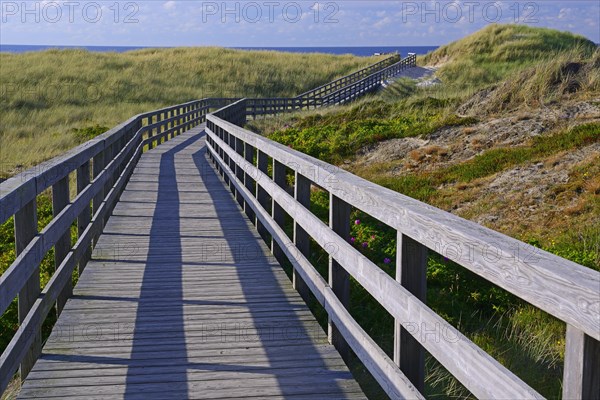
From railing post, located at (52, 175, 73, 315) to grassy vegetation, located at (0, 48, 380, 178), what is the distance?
17.5 m

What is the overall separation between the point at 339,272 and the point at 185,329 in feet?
3.96

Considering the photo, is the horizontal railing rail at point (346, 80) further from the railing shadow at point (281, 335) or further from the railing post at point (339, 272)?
the railing post at point (339, 272)

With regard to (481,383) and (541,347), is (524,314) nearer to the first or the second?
(541,347)

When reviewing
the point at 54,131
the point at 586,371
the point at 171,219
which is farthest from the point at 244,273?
the point at 54,131

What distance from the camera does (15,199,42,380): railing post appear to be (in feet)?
14.1

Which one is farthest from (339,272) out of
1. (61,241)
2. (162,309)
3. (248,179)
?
(248,179)

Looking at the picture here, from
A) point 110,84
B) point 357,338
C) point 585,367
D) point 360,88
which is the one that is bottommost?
point 357,338

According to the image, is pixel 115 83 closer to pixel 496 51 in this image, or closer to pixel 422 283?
pixel 496 51

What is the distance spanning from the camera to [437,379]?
15.5 ft

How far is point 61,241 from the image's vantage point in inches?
226

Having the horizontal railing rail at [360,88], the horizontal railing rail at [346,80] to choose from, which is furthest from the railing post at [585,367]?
the horizontal railing rail at [346,80]

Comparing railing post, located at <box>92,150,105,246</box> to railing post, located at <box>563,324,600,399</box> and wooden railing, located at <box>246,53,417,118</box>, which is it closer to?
railing post, located at <box>563,324,600,399</box>

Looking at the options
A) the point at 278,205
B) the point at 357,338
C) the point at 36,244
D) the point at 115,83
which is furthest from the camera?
the point at 115,83

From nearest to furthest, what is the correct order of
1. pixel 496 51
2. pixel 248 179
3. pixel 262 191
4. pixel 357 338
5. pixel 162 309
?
1. pixel 357 338
2. pixel 162 309
3. pixel 262 191
4. pixel 248 179
5. pixel 496 51
